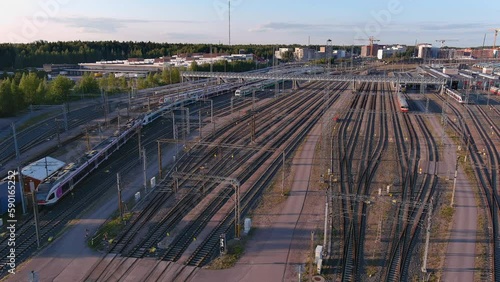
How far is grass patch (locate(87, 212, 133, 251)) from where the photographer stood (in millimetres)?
16516

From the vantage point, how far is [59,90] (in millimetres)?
47062

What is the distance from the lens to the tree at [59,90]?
4675 cm

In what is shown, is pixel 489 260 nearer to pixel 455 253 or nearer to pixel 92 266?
pixel 455 253

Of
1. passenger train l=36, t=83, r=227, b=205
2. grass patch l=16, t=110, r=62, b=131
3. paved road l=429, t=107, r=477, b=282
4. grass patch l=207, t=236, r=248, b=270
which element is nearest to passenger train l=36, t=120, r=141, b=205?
passenger train l=36, t=83, r=227, b=205

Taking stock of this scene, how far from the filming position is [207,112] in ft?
150

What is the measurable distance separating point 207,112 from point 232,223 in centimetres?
2827

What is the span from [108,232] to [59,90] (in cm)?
3496

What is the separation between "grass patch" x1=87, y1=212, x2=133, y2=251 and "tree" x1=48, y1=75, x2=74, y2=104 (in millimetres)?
32949

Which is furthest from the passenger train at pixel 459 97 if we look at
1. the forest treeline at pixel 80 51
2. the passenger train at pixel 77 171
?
the forest treeline at pixel 80 51

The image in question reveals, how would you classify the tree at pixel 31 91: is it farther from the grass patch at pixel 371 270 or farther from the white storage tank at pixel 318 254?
the grass patch at pixel 371 270

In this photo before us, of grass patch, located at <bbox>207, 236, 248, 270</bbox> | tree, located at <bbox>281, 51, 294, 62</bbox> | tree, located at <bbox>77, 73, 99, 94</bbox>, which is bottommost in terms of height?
grass patch, located at <bbox>207, 236, 248, 270</bbox>

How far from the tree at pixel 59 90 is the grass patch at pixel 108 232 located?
32.9 meters

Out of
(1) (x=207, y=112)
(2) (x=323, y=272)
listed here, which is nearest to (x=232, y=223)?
(2) (x=323, y=272)

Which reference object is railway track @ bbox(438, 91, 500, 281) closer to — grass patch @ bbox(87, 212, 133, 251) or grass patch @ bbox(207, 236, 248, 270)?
grass patch @ bbox(207, 236, 248, 270)
